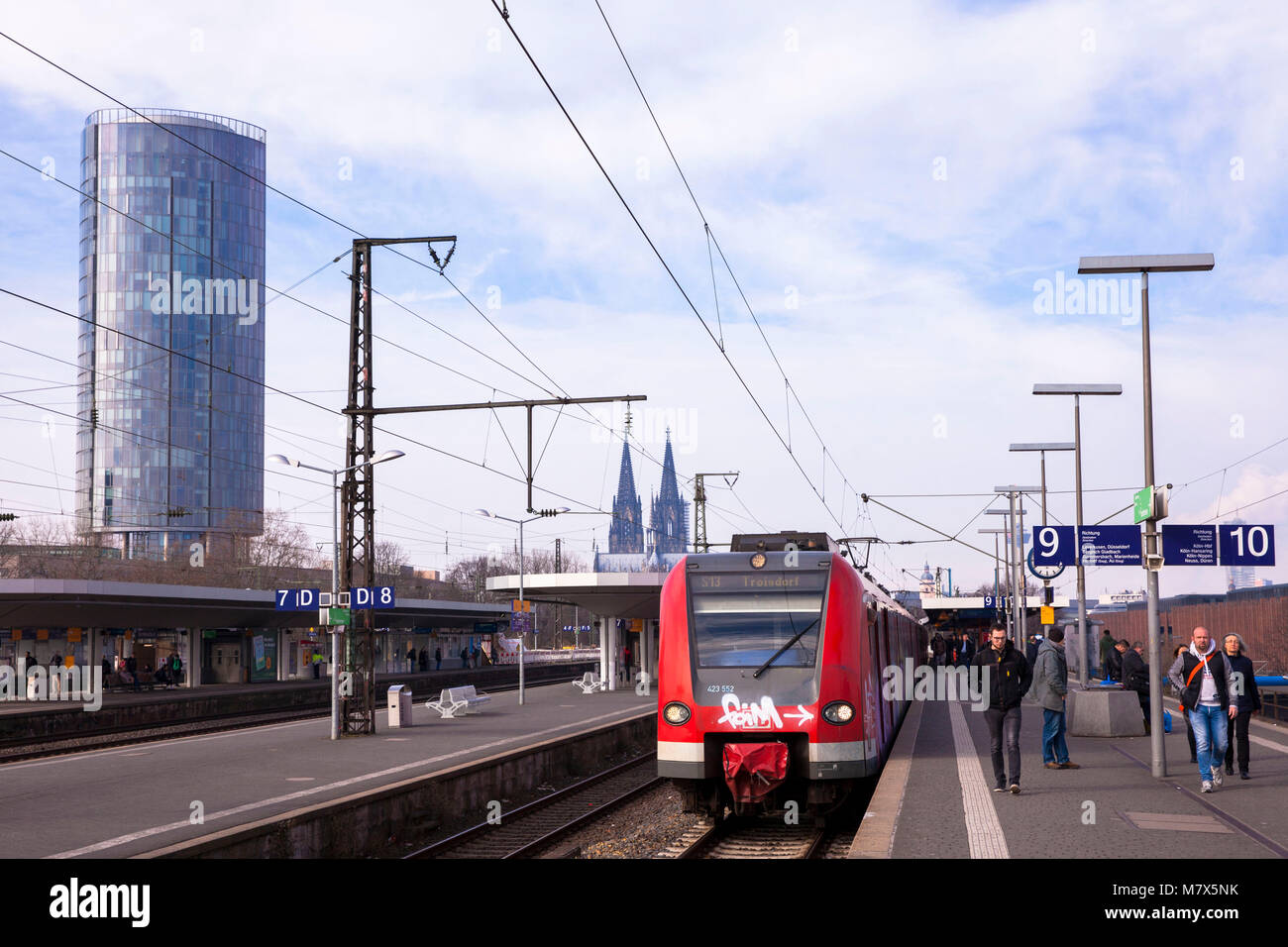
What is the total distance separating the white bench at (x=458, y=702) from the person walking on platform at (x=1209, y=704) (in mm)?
17945

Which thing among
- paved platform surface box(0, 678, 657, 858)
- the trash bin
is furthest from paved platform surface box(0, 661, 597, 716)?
the trash bin

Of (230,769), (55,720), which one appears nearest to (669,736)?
(230,769)

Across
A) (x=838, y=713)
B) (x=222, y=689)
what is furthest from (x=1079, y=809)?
(x=222, y=689)

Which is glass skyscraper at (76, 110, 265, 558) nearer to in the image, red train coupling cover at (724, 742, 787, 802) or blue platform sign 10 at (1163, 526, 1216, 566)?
blue platform sign 10 at (1163, 526, 1216, 566)

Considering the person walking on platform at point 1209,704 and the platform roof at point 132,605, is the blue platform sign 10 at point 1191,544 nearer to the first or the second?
the person walking on platform at point 1209,704

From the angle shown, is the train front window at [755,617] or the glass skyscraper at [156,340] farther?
the glass skyscraper at [156,340]

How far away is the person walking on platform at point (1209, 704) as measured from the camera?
11.9m

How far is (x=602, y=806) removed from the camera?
16500 millimetres

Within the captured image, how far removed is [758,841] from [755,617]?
240 centimetres

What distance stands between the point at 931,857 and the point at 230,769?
1164 cm

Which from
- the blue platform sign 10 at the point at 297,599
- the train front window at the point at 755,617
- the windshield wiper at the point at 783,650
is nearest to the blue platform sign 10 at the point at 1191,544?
the train front window at the point at 755,617

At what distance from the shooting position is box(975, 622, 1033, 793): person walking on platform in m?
11.9

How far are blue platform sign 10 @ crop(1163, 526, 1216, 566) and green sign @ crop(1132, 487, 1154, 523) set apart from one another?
2320 millimetres
